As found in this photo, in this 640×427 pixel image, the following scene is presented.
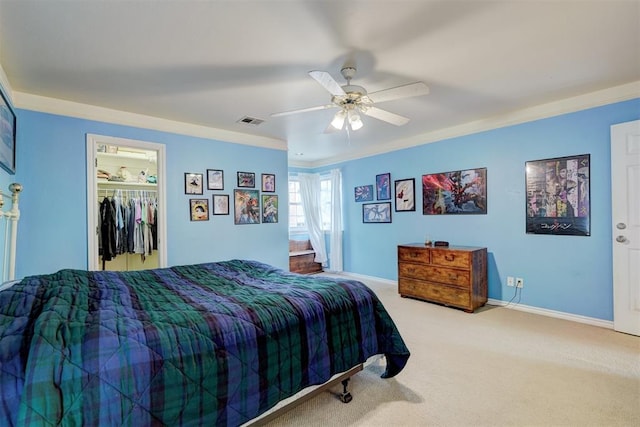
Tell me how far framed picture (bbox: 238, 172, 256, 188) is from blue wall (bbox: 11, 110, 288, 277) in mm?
386

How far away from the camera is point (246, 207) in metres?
4.36

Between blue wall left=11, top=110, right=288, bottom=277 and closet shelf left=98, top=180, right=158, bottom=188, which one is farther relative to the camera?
closet shelf left=98, top=180, right=158, bottom=188

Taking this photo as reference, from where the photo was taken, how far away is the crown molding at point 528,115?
115 inches

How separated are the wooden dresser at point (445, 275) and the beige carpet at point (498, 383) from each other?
55 centimetres

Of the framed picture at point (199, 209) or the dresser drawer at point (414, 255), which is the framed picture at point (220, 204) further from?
the dresser drawer at point (414, 255)

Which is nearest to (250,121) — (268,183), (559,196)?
(268,183)

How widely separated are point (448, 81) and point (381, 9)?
1.26 metres

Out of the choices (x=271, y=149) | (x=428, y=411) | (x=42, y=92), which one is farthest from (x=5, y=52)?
(x=428, y=411)

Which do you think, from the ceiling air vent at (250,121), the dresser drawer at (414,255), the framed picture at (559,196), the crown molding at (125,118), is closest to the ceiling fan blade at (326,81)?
the ceiling air vent at (250,121)

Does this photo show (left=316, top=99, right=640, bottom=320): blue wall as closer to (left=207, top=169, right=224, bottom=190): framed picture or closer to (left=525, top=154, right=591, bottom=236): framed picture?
(left=525, top=154, right=591, bottom=236): framed picture

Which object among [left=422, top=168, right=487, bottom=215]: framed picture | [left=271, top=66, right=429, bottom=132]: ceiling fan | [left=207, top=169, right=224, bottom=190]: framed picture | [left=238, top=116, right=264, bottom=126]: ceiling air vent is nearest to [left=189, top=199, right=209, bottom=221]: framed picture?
[left=207, top=169, right=224, bottom=190]: framed picture

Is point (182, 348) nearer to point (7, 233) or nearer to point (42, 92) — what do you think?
point (7, 233)

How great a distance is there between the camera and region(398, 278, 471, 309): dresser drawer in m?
3.61

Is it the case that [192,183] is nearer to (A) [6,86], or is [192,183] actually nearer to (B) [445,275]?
(A) [6,86]
